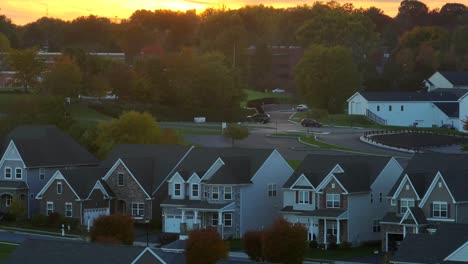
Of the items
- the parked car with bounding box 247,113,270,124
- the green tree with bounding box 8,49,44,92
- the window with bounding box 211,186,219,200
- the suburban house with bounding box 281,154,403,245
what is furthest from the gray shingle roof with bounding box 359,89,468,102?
the window with bounding box 211,186,219,200

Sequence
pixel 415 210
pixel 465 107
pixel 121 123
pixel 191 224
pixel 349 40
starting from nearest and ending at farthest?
pixel 415 210, pixel 191 224, pixel 121 123, pixel 465 107, pixel 349 40

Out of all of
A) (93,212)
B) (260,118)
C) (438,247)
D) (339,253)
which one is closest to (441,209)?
(339,253)

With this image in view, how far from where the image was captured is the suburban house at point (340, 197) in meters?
57.3

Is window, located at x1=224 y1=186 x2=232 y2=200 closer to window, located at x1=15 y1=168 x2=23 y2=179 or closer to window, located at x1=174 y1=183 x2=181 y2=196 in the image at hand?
window, located at x1=174 y1=183 x2=181 y2=196

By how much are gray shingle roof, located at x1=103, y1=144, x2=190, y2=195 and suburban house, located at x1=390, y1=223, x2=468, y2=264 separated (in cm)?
2166

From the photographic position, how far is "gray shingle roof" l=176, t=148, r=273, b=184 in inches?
2409

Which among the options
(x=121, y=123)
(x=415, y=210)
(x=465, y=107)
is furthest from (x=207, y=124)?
(x=415, y=210)

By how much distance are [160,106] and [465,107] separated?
85.7 feet

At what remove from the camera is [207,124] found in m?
113

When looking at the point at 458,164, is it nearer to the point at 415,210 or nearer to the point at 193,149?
the point at 415,210

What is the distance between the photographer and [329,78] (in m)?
130

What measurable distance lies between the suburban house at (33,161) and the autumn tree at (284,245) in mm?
21712

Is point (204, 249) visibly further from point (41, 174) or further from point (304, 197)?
point (41, 174)

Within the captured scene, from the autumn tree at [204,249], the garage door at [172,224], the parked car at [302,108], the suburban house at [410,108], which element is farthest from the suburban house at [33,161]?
the parked car at [302,108]
